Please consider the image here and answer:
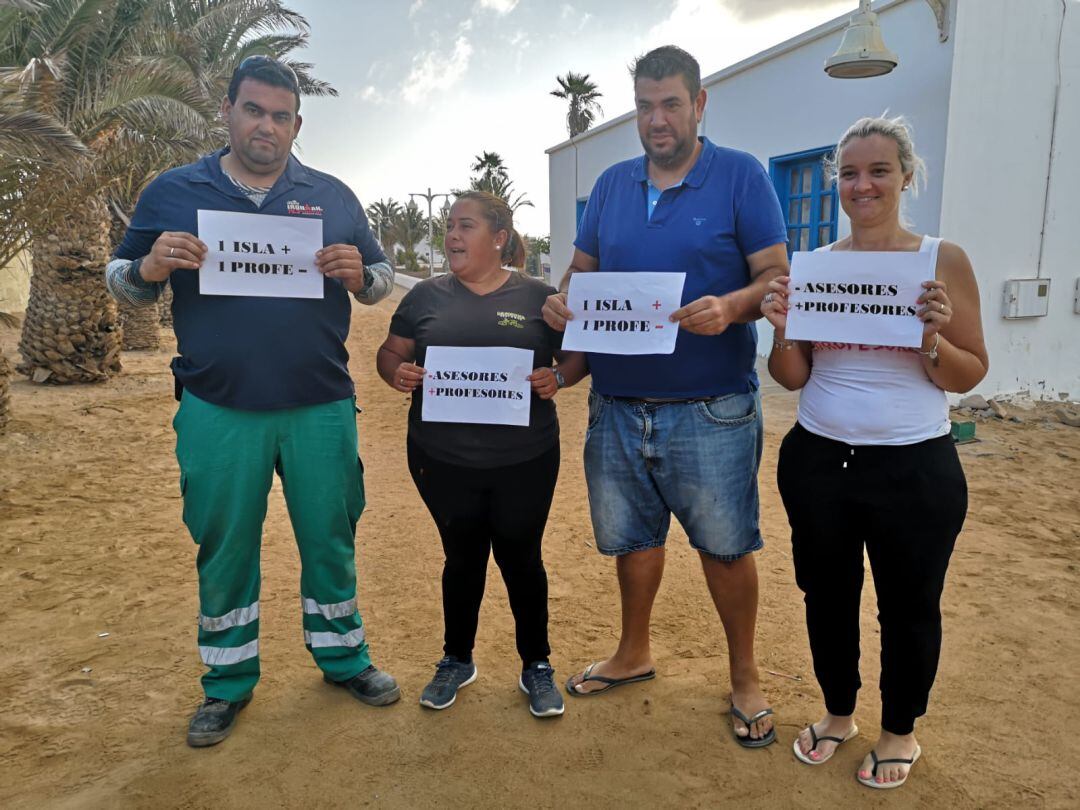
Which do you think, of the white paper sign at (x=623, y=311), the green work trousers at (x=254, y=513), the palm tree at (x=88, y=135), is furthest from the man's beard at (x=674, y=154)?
the palm tree at (x=88, y=135)

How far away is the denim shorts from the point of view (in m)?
2.66

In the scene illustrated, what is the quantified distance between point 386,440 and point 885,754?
601 centimetres

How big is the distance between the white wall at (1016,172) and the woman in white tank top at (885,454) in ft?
21.7

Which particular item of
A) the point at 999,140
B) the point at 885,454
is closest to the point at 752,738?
the point at 885,454

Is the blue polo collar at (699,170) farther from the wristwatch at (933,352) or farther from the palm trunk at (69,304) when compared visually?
the palm trunk at (69,304)

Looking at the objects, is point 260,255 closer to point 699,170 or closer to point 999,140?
point 699,170

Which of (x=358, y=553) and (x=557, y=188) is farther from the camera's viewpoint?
(x=557, y=188)

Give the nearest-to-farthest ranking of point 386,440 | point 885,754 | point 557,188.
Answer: point 885,754 → point 386,440 → point 557,188

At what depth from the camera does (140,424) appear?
8.49 meters

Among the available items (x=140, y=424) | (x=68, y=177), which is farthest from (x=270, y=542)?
(x=68, y=177)

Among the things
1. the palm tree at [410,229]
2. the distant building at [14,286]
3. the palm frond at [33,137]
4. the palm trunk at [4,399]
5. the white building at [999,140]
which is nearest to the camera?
the palm frond at [33,137]

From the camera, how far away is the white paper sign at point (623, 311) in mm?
2537

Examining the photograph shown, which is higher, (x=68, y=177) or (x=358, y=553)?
(x=68, y=177)

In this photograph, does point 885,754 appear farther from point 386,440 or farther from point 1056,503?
point 386,440
